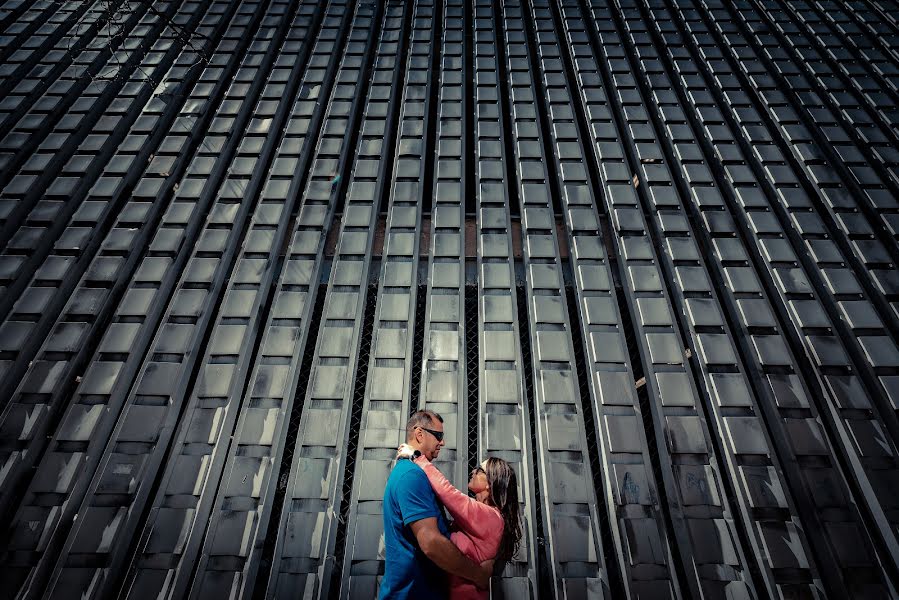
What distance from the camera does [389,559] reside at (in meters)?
2.12

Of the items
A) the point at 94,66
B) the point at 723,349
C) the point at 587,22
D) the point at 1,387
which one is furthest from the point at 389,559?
the point at 587,22

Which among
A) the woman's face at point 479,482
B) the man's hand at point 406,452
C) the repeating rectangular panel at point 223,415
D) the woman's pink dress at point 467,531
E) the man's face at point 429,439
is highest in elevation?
the man's hand at point 406,452

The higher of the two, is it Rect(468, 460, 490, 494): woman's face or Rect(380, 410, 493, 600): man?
Rect(380, 410, 493, 600): man

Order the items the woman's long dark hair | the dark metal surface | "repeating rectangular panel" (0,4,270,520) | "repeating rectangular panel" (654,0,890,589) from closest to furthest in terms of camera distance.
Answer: the woman's long dark hair → the dark metal surface → "repeating rectangular panel" (654,0,890,589) → "repeating rectangular panel" (0,4,270,520)

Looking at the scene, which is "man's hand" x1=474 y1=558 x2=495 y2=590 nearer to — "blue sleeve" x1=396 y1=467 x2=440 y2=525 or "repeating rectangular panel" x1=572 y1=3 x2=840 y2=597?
"blue sleeve" x1=396 y1=467 x2=440 y2=525

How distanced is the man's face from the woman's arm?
0.42 ft

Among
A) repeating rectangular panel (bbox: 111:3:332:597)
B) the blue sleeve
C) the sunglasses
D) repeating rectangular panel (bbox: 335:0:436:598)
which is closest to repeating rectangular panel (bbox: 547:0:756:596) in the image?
repeating rectangular panel (bbox: 335:0:436:598)

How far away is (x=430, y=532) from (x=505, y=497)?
0.66m

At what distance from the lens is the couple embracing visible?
2047mm

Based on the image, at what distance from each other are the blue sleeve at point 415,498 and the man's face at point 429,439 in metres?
0.22

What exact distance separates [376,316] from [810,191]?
5.43 metres

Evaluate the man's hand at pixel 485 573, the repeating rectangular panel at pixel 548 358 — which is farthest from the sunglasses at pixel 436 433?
the repeating rectangular panel at pixel 548 358

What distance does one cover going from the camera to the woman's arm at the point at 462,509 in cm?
219

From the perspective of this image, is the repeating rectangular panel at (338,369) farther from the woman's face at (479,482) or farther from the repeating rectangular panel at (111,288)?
the repeating rectangular panel at (111,288)
